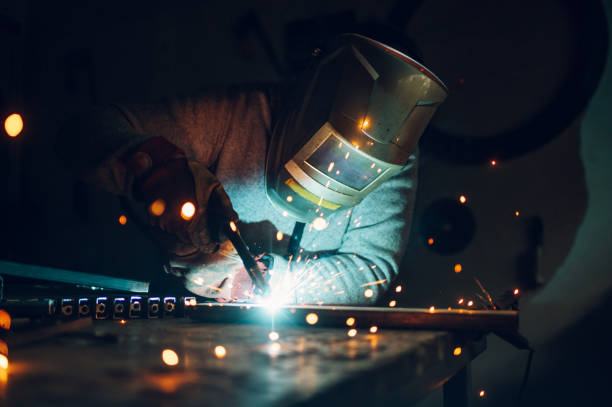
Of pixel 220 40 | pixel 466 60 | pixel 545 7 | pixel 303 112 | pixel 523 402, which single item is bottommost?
pixel 523 402

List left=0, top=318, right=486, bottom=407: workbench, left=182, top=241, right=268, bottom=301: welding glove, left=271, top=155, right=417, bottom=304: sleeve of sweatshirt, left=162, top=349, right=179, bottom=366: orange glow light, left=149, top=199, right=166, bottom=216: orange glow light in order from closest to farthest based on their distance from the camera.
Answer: left=0, top=318, right=486, bottom=407: workbench
left=162, top=349, right=179, bottom=366: orange glow light
left=149, top=199, right=166, bottom=216: orange glow light
left=182, top=241, right=268, bottom=301: welding glove
left=271, top=155, right=417, bottom=304: sleeve of sweatshirt

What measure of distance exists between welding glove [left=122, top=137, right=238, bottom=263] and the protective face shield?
0.17 metres

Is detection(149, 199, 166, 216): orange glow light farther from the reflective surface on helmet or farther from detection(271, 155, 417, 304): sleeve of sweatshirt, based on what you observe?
detection(271, 155, 417, 304): sleeve of sweatshirt

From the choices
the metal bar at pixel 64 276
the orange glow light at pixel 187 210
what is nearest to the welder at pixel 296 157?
the orange glow light at pixel 187 210

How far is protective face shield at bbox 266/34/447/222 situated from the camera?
0.90 m

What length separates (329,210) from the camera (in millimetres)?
1065

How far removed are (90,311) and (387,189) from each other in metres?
1.07

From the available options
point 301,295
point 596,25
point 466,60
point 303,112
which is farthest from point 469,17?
point 301,295

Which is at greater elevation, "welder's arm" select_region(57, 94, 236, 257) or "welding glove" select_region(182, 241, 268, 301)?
"welder's arm" select_region(57, 94, 236, 257)

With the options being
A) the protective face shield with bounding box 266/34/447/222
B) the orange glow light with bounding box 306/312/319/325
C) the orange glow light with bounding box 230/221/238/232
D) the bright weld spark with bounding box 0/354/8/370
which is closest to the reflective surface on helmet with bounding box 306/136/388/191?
the protective face shield with bounding box 266/34/447/222

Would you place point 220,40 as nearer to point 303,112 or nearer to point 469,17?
point 469,17

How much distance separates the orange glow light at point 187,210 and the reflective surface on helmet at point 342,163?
0.26 m

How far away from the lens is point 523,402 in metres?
1.71

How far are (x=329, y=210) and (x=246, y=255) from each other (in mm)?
237
